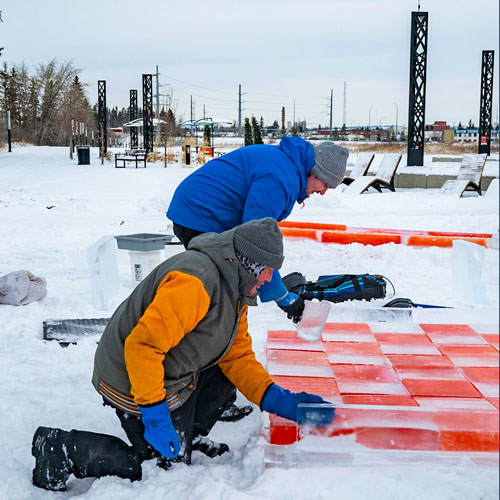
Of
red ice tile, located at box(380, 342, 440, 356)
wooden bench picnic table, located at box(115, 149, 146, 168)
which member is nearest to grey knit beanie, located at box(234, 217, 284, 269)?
red ice tile, located at box(380, 342, 440, 356)

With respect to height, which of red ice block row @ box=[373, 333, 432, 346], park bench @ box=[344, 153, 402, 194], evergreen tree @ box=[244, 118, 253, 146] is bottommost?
red ice block row @ box=[373, 333, 432, 346]

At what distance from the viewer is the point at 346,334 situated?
132 inches

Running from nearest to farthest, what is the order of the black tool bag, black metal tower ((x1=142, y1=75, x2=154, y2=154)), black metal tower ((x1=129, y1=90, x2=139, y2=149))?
the black tool bag, black metal tower ((x1=142, y1=75, x2=154, y2=154)), black metal tower ((x1=129, y1=90, x2=139, y2=149))

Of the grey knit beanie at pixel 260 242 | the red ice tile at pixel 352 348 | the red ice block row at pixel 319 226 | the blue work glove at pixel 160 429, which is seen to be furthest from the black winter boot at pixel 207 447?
the red ice block row at pixel 319 226

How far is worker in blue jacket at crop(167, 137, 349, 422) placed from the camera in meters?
2.64

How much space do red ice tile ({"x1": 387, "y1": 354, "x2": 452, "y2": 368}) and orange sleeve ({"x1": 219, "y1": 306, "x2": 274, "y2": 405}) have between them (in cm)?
78

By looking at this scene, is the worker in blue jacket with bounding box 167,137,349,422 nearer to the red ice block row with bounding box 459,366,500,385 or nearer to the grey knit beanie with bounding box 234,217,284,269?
the grey knit beanie with bounding box 234,217,284,269

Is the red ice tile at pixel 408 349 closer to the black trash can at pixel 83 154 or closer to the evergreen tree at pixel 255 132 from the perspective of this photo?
the black trash can at pixel 83 154

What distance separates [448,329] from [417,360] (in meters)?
0.55

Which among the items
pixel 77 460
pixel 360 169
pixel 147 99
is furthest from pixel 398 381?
pixel 147 99

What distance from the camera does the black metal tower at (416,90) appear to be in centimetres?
1516

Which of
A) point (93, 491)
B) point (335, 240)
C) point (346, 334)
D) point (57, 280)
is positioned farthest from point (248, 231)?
point (335, 240)

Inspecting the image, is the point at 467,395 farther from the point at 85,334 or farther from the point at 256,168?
the point at 85,334

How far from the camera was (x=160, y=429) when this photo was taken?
2.01m
